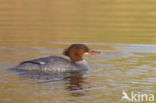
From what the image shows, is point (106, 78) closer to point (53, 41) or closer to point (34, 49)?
point (34, 49)

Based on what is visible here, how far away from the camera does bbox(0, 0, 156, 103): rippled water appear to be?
38.3 feet

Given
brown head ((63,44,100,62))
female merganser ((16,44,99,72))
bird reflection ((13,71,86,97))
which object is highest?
brown head ((63,44,100,62))

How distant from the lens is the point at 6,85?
12219mm

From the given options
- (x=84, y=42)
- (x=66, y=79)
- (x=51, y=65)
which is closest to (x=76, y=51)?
(x=51, y=65)

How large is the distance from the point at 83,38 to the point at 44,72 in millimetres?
6758

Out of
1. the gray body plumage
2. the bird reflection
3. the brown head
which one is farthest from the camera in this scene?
the brown head

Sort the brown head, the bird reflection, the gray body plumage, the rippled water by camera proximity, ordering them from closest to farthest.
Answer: the rippled water, the bird reflection, the gray body plumage, the brown head

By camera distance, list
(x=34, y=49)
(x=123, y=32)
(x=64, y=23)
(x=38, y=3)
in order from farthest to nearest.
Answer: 1. (x=38, y=3)
2. (x=64, y=23)
3. (x=123, y=32)
4. (x=34, y=49)

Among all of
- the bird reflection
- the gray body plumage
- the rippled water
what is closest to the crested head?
the rippled water

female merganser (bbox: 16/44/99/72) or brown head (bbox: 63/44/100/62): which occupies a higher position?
brown head (bbox: 63/44/100/62)

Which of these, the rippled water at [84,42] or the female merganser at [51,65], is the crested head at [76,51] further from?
the rippled water at [84,42]

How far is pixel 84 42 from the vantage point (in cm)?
2022

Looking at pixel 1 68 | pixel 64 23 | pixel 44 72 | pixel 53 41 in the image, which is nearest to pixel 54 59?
pixel 44 72

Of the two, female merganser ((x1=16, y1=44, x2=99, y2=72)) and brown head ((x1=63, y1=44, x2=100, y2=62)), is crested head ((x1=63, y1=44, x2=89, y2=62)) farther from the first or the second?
female merganser ((x1=16, y1=44, x2=99, y2=72))
